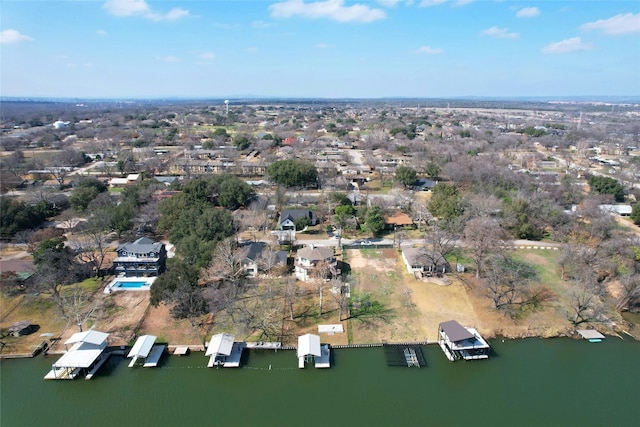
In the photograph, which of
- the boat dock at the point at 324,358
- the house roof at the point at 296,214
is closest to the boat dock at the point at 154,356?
the boat dock at the point at 324,358

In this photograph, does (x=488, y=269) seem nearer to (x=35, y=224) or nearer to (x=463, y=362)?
(x=463, y=362)

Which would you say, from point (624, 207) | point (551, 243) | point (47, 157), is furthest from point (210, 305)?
point (47, 157)

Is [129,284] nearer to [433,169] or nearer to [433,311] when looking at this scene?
[433,311]

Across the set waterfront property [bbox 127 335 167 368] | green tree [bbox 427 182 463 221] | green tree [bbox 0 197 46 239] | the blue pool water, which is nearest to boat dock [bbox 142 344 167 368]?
waterfront property [bbox 127 335 167 368]

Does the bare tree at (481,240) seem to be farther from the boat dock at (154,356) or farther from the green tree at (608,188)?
the green tree at (608,188)

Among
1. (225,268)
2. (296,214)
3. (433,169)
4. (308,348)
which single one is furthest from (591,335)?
(433,169)
